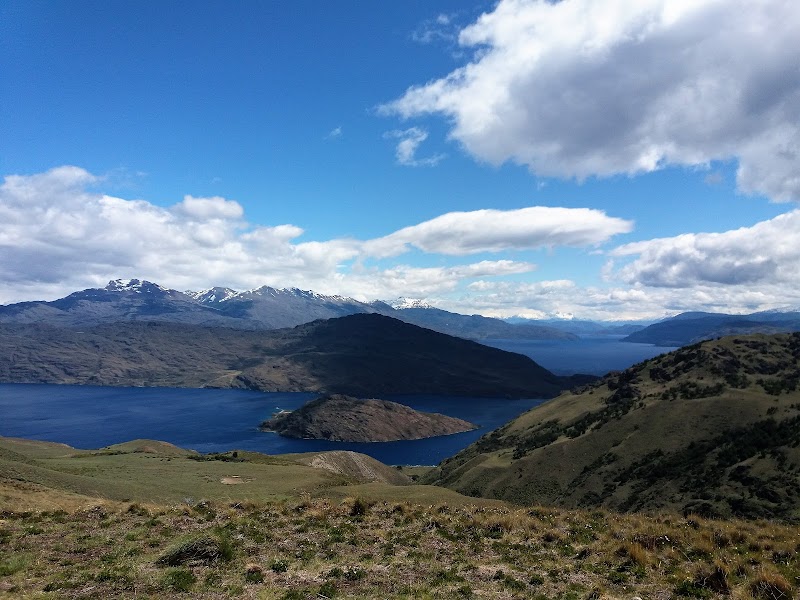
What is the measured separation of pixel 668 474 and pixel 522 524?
2713 inches

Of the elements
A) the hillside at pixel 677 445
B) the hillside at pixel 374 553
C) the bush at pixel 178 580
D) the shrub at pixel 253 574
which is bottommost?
the hillside at pixel 677 445

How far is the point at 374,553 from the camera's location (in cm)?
1895

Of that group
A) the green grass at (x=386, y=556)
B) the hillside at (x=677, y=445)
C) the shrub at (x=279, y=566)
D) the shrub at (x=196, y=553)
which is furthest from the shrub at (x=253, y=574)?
the hillside at (x=677, y=445)

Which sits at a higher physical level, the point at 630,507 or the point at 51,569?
the point at 51,569

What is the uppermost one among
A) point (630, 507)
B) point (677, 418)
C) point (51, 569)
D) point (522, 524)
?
point (51, 569)

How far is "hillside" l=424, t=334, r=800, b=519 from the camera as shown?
6331 cm

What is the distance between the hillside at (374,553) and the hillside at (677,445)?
151 feet

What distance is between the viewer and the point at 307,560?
1792 centimetres

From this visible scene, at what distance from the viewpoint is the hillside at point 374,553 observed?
1509 cm

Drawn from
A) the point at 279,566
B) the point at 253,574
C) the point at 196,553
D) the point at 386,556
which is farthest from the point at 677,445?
the point at 196,553

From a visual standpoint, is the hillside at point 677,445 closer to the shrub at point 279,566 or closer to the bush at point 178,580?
the shrub at point 279,566

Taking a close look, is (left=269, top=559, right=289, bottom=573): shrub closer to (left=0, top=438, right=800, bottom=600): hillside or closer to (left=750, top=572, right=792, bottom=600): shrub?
(left=0, top=438, right=800, bottom=600): hillside

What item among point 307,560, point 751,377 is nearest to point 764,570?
point 307,560

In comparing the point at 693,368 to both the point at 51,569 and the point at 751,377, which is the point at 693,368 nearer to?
the point at 751,377
